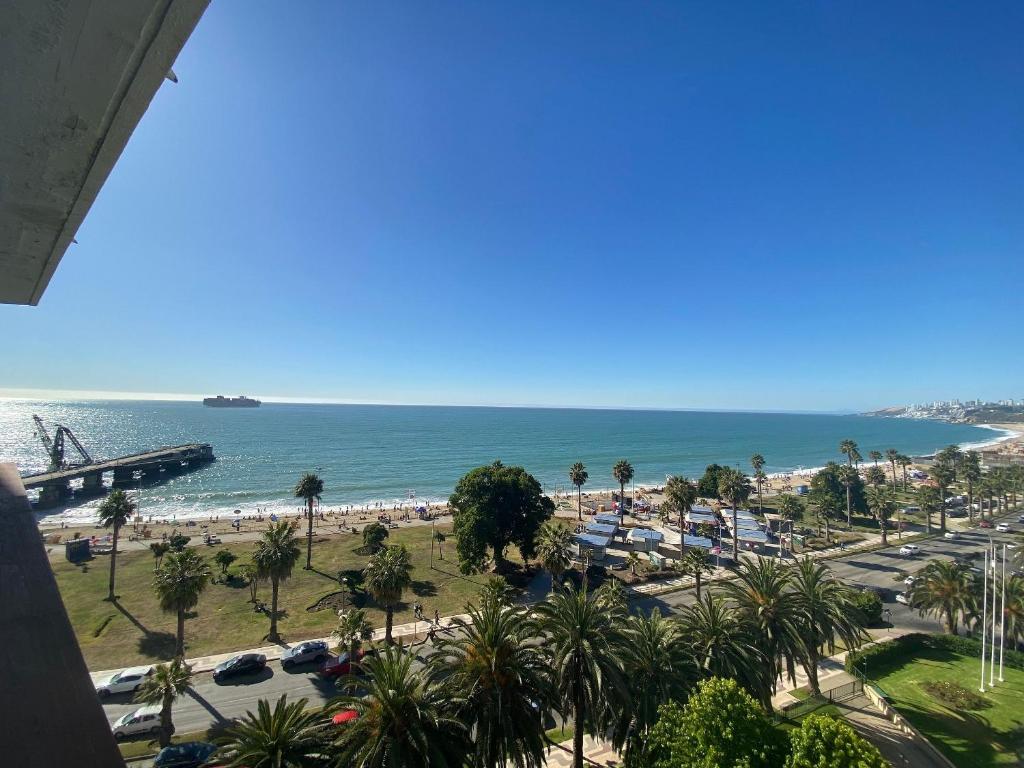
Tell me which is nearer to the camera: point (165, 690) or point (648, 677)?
point (648, 677)

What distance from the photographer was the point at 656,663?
20078 mm

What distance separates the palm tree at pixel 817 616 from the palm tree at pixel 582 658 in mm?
12304

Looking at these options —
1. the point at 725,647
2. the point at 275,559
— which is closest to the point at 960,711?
the point at 725,647

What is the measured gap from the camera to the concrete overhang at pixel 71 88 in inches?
168

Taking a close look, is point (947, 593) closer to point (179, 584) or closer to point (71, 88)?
point (71, 88)

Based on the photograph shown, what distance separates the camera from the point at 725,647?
2136 cm

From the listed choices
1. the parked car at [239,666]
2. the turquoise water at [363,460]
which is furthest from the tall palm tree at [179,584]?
the turquoise water at [363,460]

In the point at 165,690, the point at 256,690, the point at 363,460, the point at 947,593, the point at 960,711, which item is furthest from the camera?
the point at 363,460

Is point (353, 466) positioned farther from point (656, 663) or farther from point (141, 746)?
point (656, 663)

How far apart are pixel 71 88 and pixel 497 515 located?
139 feet

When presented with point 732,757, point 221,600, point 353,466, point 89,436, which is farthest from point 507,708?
point 89,436

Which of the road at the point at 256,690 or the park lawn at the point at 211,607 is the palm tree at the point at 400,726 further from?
the park lawn at the point at 211,607

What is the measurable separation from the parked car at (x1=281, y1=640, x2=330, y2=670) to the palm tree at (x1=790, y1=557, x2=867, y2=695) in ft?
98.8

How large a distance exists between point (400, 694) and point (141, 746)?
18.1 meters
